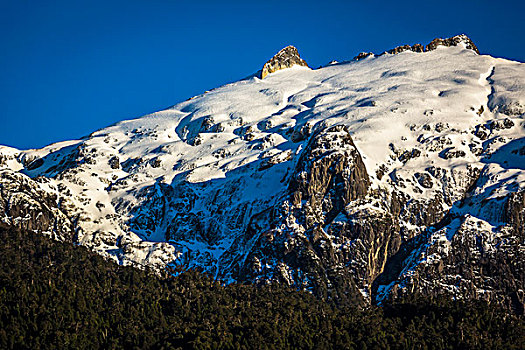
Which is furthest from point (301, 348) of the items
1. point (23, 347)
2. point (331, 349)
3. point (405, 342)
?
point (23, 347)

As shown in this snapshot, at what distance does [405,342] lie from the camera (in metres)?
200

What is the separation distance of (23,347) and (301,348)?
62355mm

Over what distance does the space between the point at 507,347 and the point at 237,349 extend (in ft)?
197

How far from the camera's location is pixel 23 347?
652 feet

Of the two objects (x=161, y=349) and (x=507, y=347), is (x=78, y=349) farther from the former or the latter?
(x=507, y=347)

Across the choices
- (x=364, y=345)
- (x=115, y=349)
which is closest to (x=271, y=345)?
(x=364, y=345)

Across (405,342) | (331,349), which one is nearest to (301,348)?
(331,349)

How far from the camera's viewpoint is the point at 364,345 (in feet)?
653

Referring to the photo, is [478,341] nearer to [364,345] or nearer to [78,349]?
[364,345]

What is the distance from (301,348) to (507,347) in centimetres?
4573

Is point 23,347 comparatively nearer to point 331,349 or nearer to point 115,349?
point 115,349

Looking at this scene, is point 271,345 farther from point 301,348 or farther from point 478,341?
point 478,341

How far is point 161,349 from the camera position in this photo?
199m

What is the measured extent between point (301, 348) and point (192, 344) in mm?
24564
